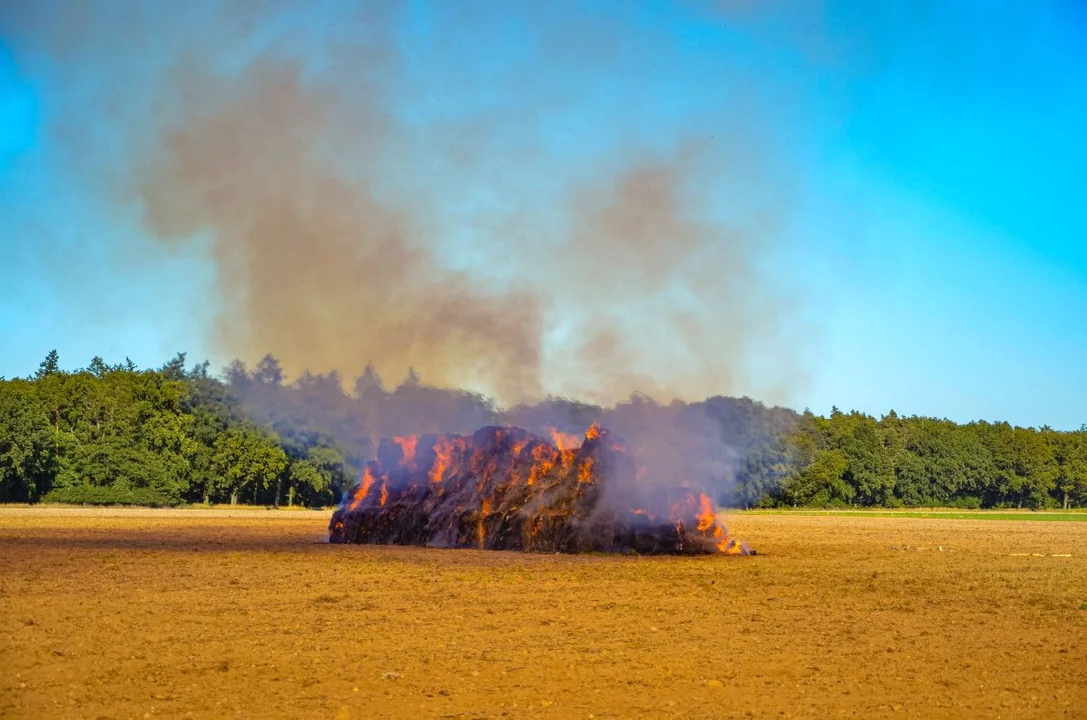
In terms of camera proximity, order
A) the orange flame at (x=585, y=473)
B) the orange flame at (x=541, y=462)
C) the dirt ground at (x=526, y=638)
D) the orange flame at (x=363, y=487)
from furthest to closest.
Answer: the orange flame at (x=363, y=487)
the orange flame at (x=541, y=462)
the orange flame at (x=585, y=473)
the dirt ground at (x=526, y=638)

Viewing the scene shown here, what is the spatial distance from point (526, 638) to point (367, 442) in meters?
31.7

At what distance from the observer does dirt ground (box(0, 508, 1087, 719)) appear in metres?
13.0

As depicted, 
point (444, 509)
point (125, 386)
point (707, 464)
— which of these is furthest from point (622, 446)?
point (125, 386)

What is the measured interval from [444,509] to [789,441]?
69722 millimetres

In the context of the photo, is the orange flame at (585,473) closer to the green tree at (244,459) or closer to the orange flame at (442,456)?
the orange flame at (442,456)

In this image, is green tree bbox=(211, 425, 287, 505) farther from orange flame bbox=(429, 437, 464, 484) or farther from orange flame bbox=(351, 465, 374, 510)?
orange flame bbox=(429, 437, 464, 484)

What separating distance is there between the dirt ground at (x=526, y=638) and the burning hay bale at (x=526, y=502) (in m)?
5.06

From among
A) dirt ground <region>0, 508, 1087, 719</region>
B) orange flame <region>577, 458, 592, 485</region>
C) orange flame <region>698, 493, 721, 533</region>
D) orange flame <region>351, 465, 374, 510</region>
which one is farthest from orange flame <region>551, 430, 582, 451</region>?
dirt ground <region>0, 508, 1087, 719</region>

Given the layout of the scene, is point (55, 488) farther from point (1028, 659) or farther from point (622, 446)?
point (1028, 659)

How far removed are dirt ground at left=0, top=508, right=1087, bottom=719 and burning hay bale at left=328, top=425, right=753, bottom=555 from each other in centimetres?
506

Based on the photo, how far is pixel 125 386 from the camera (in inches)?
4109

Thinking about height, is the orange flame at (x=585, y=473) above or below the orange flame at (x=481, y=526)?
above

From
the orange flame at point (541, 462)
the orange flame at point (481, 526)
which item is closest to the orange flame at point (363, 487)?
the orange flame at point (481, 526)

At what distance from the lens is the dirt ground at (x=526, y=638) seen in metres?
13.0
